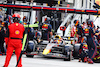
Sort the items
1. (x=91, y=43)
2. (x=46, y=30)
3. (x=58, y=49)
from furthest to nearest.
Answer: (x=46, y=30) < (x=58, y=49) < (x=91, y=43)

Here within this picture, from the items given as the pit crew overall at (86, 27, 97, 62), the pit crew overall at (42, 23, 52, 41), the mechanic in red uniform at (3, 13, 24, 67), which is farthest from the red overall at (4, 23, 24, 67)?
the pit crew overall at (42, 23, 52, 41)

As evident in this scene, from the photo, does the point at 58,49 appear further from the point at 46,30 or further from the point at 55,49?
the point at 46,30

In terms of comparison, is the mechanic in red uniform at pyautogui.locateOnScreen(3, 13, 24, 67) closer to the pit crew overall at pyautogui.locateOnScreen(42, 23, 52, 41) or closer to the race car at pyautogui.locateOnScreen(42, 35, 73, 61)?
the race car at pyautogui.locateOnScreen(42, 35, 73, 61)

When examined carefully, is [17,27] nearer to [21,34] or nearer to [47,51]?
[21,34]

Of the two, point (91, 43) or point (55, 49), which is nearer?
point (91, 43)

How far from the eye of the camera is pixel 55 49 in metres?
12.6

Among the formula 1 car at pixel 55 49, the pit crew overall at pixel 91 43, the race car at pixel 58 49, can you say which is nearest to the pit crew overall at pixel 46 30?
the formula 1 car at pixel 55 49

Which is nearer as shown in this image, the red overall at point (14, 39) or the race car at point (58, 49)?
the red overall at point (14, 39)

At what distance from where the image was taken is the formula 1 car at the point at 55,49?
1225 centimetres

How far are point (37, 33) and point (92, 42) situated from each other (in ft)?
14.0

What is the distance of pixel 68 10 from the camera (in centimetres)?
1988

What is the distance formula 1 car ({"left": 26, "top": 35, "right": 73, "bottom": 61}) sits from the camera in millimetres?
12250

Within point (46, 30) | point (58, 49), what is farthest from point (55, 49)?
point (46, 30)

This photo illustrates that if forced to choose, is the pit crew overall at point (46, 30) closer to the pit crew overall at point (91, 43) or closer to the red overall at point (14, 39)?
the pit crew overall at point (91, 43)
